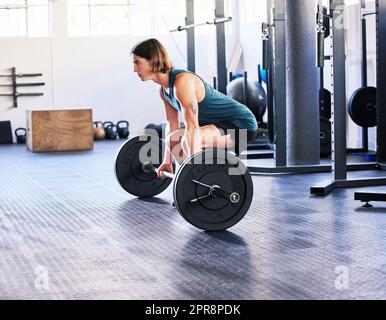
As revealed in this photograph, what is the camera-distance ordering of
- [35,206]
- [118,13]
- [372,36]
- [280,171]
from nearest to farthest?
[35,206], [280,171], [372,36], [118,13]

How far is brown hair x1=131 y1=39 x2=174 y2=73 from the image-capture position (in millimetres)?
3322

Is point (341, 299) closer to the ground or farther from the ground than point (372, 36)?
closer to the ground

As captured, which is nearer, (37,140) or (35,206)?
(35,206)

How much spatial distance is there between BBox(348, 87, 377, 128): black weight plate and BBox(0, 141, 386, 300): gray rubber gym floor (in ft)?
5.39

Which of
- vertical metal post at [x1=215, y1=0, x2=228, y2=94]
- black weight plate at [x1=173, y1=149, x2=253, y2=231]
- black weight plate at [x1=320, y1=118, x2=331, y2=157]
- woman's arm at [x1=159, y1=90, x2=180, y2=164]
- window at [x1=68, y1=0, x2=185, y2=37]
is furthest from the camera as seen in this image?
window at [x1=68, y1=0, x2=185, y2=37]

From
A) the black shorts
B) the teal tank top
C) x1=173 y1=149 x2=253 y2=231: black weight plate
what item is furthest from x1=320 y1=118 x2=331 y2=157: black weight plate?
x1=173 y1=149 x2=253 y2=231: black weight plate

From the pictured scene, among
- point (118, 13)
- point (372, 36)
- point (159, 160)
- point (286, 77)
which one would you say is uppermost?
point (118, 13)

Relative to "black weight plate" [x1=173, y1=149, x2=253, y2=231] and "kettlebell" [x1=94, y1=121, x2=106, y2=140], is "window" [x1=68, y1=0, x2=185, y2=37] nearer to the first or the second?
"kettlebell" [x1=94, y1=121, x2=106, y2=140]

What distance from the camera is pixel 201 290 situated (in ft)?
7.17

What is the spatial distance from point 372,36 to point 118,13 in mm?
4122

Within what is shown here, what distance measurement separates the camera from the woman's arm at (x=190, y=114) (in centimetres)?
324

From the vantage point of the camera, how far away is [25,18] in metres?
9.10

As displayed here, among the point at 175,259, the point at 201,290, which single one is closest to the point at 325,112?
the point at 175,259
